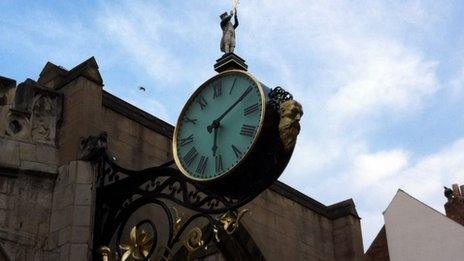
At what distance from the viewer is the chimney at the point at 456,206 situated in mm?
23047

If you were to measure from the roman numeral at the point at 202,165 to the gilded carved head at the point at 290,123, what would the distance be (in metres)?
0.95

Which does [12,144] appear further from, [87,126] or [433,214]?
[433,214]

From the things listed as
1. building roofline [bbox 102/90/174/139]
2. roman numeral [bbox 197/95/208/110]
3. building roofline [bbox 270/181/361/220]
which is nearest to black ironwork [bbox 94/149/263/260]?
roman numeral [bbox 197/95/208/110]

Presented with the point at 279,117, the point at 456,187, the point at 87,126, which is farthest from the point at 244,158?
the point at 456,187

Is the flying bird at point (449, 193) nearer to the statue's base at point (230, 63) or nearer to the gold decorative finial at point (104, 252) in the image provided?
the statue's base at point (230, 63)

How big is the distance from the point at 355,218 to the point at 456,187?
8802 millimetres

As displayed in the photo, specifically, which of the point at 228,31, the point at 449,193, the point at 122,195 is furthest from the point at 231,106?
the point at 449,193

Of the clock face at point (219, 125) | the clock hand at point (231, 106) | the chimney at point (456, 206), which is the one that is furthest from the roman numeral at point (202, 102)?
the chimney at point (456, 206)

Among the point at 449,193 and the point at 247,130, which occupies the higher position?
the point at 449,193

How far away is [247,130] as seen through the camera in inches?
303

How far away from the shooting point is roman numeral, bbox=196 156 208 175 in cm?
793

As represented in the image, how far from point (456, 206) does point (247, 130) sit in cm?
1714

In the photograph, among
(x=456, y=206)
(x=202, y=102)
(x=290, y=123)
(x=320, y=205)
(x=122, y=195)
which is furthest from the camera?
(x=456, y=206)

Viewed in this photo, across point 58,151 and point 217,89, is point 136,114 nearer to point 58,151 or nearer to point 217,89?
point 58,151
